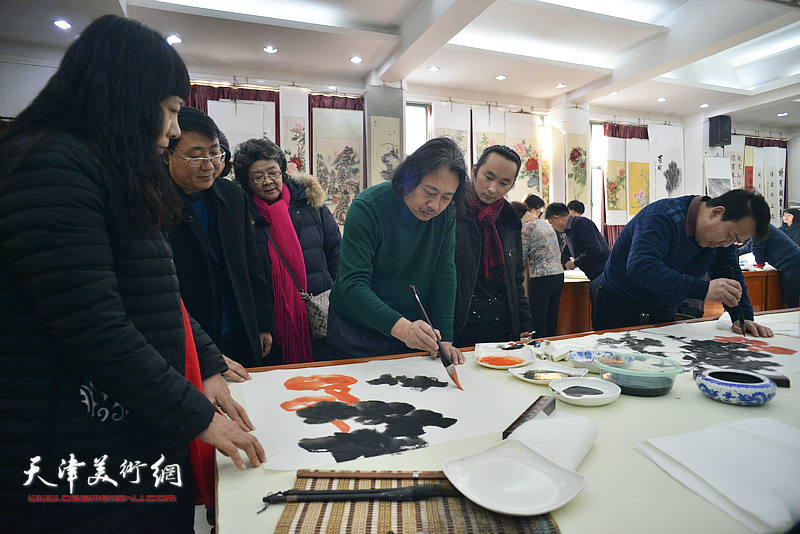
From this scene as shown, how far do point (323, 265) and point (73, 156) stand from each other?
171cm

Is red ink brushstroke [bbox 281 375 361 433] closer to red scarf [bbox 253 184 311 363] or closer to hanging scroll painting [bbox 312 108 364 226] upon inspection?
red scarf [bbox 253 184 311 363]

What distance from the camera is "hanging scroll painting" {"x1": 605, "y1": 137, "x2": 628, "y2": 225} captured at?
718cm

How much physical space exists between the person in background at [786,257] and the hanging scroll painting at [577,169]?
2855mm

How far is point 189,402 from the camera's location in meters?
0.69

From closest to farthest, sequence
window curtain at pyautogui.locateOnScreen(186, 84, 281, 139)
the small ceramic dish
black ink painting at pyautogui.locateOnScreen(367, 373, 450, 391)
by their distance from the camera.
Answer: black ink painting at pyautogui.locateOnScreen(367, 373, 450, 391)
the small ceramic dish
window curtain at pyautogui.locateOnScreen(186, 84, 281, 139)

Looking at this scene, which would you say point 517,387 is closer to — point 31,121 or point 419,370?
point 419,370

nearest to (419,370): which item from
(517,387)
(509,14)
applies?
(517,387)

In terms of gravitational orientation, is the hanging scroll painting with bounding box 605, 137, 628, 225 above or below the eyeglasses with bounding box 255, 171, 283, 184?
above

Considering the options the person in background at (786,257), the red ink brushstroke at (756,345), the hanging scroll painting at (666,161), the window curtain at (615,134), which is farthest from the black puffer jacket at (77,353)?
the hanging scroll painting at (666,161)

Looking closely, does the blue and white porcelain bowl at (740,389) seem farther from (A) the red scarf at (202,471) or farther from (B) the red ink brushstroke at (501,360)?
(A) the red scarf at (202,471)

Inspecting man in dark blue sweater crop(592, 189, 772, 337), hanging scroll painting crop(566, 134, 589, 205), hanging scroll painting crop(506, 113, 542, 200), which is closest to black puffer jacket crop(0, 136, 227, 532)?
man in dark blue sweater crop(592, 189, 772, 337)

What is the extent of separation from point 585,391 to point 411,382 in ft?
1.34

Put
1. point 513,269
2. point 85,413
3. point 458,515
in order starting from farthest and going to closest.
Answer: point 513,269 < point 85,413 < point 458,515

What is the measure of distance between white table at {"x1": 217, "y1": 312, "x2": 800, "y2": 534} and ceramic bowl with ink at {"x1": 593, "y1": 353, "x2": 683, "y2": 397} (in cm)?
2
